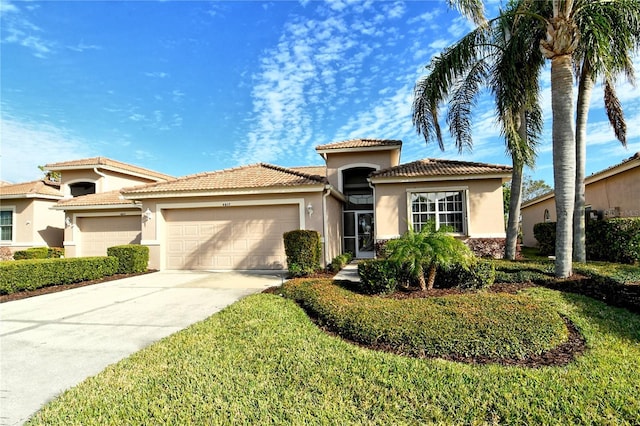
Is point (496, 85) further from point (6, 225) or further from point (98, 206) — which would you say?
point (6, 225)

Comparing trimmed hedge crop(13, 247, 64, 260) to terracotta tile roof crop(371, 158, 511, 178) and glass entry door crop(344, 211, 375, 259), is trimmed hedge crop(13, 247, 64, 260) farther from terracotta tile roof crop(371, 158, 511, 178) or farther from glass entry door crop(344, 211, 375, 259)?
terracotta tile roof crop(371, 158, 511, 178)

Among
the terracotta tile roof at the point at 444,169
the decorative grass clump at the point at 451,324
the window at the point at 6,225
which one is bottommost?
the decorative grass clump at the point at 451,324

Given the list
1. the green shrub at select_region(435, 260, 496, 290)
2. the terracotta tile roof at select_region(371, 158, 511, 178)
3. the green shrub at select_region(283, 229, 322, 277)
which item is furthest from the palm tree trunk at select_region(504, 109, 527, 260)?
the green shrub at select_region(283, 229, 322, 277)

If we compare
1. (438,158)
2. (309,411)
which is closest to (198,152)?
(438,158)

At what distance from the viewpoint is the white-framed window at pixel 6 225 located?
60.1ft

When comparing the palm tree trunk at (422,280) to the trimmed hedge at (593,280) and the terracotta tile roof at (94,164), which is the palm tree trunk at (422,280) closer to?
the trimmed hedge at (593,280)

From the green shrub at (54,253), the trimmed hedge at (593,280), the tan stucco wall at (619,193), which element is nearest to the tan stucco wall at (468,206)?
the trimmed hedge at (593,280)

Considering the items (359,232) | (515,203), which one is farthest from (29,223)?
(515,203)

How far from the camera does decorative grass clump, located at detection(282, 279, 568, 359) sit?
426 centimetres

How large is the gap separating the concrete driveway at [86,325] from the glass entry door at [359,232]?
23.2 ft

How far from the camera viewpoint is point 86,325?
5867 millimetres

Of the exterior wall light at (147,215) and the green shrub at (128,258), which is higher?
the exterior wall light at (147,215)

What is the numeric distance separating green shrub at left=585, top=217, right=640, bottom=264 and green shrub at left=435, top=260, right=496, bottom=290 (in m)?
7.22

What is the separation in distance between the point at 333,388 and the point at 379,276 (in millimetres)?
4135
